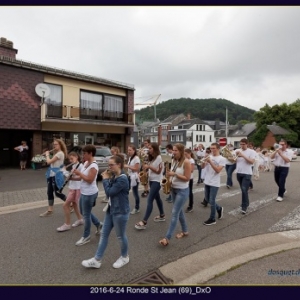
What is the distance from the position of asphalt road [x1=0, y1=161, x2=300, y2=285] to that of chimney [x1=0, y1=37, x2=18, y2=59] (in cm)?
1379

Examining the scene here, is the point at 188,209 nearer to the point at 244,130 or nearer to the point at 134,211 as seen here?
the point at 134,211

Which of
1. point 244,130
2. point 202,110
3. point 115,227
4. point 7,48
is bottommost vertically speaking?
point 115,227

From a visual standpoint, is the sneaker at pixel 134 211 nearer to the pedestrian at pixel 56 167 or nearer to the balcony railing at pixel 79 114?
the pedestrian at pixel 56 167

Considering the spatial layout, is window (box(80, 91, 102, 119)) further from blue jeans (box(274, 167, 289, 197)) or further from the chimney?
blue jeans (box(274, 167, 289, 197))

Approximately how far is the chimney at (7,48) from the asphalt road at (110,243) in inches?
543

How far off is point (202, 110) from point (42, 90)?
8951 cm

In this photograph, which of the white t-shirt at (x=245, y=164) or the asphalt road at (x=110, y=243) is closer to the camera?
the asphalt road at (x=110, y=243)

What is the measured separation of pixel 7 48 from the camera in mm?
15492

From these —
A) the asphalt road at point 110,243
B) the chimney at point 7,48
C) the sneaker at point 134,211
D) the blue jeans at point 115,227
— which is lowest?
the asphalt road at point 110,243

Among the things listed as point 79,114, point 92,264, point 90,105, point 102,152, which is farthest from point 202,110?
point 92,264

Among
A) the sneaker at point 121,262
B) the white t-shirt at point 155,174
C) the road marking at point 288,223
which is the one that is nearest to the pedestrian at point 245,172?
the road marking at point 288,223

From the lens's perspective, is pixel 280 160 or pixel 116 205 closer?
pixel 116 205

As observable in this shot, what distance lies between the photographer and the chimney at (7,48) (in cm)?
1526

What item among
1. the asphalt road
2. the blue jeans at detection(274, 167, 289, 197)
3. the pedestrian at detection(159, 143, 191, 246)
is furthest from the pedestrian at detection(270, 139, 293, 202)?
the pedestrian at detection(159, 143, 191, 246)
